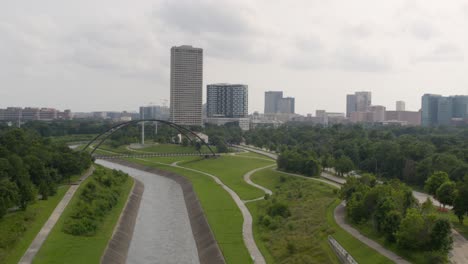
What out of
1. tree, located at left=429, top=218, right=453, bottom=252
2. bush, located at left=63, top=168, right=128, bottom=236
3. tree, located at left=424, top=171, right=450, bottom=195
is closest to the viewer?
tree, located at left=429, top=218, right=453, bottom=252

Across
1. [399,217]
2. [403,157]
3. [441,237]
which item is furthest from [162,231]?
[403,157]

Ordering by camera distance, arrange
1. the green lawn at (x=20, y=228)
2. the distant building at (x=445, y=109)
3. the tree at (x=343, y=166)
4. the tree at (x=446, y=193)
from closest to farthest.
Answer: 1. the green lawn at (x=20, y=228)
2. the tree at (x=446, y=193)
3. the tree at (x=343, y=166)
4. the distant building at (x=445, y=109)

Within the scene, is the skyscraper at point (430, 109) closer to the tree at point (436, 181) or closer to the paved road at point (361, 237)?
the tree at point (436, 181)

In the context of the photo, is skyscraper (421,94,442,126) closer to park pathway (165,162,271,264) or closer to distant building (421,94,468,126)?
distant building (421,94,468,126)

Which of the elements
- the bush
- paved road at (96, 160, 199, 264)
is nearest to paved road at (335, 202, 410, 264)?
paved road at (96, 160, 199, 264)

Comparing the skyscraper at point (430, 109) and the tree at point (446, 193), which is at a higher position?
the skyscraper at point (430, 109)

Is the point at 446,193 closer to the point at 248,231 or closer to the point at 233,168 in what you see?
the point at 248,231

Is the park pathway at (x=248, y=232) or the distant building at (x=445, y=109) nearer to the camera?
the park pathway at (x=248, y=232)

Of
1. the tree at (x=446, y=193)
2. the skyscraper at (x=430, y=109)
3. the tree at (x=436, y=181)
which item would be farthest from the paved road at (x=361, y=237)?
the skyscraper at (x=430, y=109)
